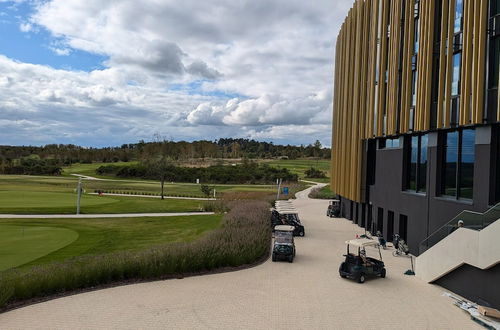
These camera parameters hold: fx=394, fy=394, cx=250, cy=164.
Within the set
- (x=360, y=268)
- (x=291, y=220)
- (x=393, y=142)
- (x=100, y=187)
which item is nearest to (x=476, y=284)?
(x=360, y=268)

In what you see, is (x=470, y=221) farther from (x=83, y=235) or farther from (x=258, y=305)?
(x=83, y=235)

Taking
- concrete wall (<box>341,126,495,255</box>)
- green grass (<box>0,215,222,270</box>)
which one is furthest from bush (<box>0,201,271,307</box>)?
concrete wall (<box>341,126,495,255</box>)

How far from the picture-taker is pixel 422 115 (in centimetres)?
2300

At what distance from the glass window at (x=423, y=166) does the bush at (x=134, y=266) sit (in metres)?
10.7

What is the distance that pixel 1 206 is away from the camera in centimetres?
4128

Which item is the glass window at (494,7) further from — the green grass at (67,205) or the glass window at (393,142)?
the green grass at (67,205)

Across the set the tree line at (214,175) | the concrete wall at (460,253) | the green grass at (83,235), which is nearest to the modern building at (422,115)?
the concrete wall at (460,253)

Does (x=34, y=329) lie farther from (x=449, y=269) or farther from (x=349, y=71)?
(x=349, y=71)

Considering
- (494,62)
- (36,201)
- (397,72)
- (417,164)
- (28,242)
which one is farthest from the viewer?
(36,201)

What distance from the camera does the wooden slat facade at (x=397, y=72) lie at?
18.9 metres

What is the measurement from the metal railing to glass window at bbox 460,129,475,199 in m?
3.33

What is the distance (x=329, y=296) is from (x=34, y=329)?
1067 centimetres

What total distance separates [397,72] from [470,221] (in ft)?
46.6

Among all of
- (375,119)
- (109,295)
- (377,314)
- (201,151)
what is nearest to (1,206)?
(109,295)
